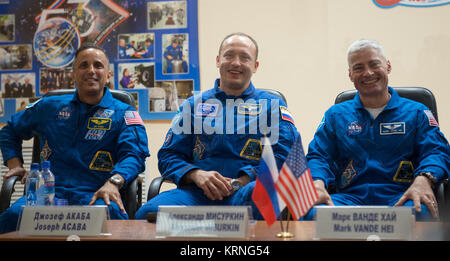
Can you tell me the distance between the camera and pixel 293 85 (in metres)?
3.48

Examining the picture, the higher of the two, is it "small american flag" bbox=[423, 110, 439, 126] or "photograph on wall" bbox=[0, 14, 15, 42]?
"photograph on wall" bbox=[0, 14, 15, 42]

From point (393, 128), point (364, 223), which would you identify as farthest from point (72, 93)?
point (364, 223)

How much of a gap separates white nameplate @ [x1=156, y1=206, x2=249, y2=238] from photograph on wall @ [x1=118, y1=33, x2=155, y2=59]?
2516 millimetres

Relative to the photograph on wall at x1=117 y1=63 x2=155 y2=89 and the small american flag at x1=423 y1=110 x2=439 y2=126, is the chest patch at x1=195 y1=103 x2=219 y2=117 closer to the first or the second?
the small american flag at x1=423 y1=110 x2=439 y2=126

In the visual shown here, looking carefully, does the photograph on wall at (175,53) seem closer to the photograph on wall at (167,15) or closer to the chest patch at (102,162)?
the photograph on wall at (167,15)

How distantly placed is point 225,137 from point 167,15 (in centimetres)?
178

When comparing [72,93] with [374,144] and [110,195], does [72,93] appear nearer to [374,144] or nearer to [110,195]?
[110,195]

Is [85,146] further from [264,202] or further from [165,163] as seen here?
[264,202]

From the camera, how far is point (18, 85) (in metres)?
3.74

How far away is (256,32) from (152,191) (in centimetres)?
193

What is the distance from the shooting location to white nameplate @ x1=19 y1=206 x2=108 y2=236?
1.33m

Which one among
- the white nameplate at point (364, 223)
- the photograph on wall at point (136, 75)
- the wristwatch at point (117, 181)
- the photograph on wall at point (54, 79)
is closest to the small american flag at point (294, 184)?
the white nameplate at point (364, 223)

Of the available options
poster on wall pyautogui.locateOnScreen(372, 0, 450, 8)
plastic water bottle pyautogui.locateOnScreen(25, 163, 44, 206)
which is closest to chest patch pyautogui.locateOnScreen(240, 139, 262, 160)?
plastic water bottle pyautogui.locateOnScreen(25, 163, 44, 206)

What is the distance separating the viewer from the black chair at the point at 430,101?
189 centimetres
